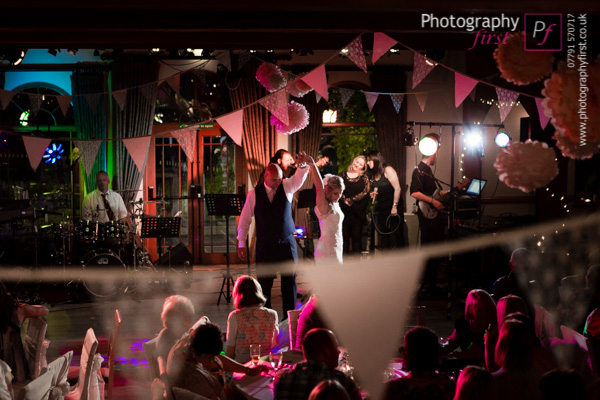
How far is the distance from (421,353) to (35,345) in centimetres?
249

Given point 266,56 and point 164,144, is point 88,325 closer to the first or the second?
point 164,144

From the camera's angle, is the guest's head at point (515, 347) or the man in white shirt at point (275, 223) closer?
the guest's head at point (515, 347)

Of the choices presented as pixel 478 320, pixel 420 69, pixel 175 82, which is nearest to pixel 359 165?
pixel 420 69

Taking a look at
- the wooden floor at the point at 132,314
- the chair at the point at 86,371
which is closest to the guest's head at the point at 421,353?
the chair at the point at 86,371

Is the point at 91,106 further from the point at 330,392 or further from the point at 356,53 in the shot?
the point at 330,392

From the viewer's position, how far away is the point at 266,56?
399 inches

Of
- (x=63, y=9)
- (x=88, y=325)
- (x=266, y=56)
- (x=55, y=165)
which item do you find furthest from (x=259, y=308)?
(x=55, y=165)

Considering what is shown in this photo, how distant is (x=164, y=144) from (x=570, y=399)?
886 centimetres

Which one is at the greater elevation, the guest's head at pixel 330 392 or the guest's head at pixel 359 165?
the guest's head at pixel 359 165

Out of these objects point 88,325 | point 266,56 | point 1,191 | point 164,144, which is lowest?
point 88,325

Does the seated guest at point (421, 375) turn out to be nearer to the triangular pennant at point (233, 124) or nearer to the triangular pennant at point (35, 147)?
the triangular pennant at point (233, 124)

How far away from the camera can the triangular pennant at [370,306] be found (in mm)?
4453

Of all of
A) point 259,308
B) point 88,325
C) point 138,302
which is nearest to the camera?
point 259,308

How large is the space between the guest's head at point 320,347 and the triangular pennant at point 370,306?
0.98 feet
